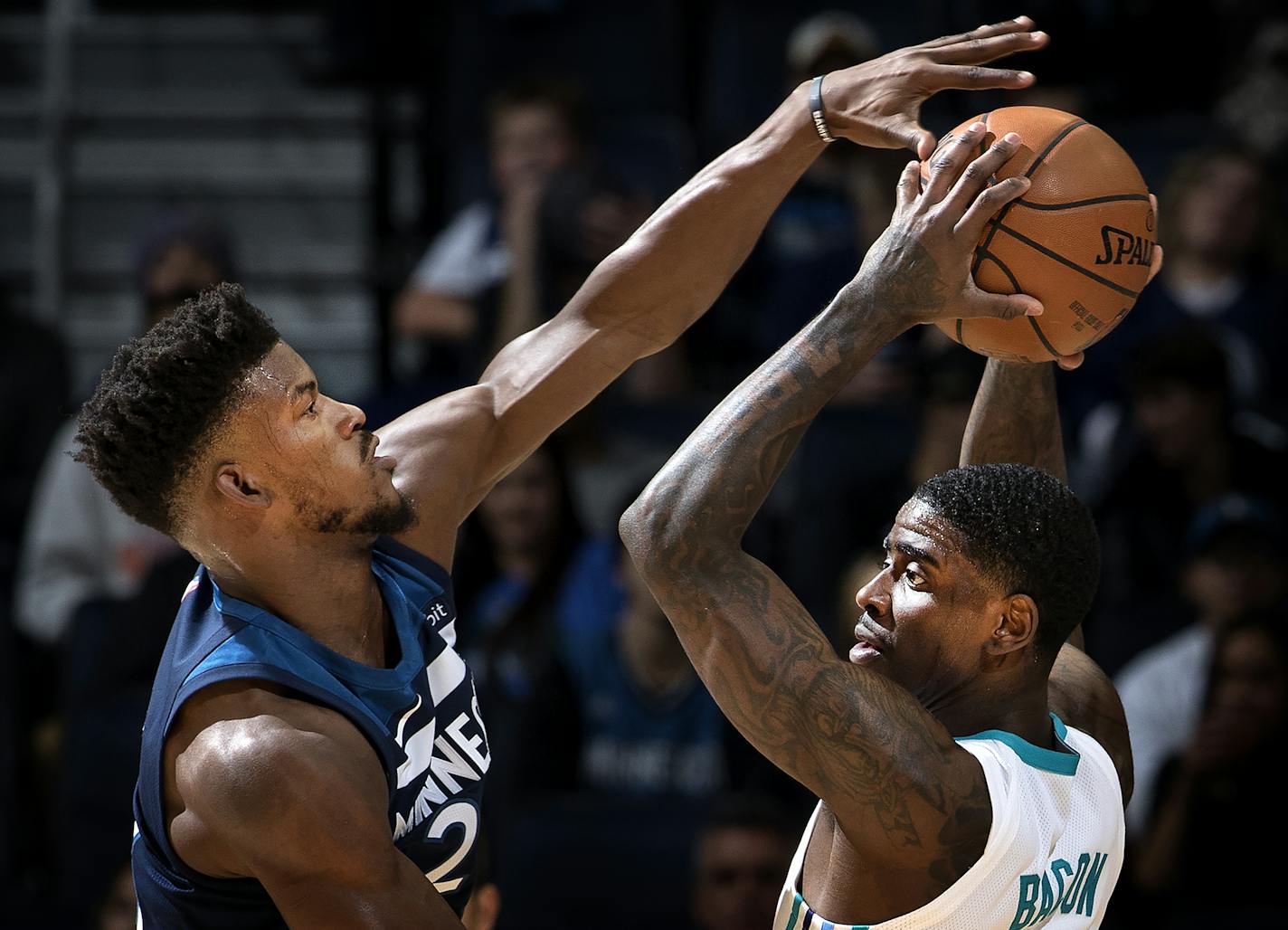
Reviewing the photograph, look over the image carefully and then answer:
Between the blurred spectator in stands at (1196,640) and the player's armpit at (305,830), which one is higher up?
the player's armpit at (305,830)

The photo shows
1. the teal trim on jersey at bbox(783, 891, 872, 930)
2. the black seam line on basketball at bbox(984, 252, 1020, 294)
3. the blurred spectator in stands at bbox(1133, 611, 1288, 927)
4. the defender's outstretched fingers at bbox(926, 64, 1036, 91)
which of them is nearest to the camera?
the teal trim on jersey at bbox(783, 891, 872, 930)

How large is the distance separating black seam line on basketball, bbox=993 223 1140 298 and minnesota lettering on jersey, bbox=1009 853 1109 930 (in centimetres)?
84

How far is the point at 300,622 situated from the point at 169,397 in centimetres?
40

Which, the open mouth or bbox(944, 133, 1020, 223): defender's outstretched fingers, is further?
the open mouth

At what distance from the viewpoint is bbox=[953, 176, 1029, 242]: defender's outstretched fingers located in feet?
8.50

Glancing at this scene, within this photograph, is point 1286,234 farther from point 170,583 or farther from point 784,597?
point 784,597

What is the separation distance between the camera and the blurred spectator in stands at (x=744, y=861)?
496 cm

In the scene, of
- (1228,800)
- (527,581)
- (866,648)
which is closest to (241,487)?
(866,648)

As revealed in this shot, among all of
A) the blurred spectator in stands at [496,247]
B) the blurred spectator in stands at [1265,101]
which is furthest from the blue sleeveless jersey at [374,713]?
the blurred spectator in stands at [1265,101]

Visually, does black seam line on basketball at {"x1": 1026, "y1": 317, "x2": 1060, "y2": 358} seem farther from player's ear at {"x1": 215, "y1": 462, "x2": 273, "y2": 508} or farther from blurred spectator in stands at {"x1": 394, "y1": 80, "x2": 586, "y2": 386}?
blurred spectator in stands at {"x1": 394, "y1": 80, "x2": 586, "y2": 386}

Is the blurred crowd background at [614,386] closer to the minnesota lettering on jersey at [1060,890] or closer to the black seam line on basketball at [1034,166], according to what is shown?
the minnesota lettering on jersey at [1060,890]

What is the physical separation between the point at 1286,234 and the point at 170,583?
390cm

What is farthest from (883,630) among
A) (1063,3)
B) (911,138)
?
(1063,3)

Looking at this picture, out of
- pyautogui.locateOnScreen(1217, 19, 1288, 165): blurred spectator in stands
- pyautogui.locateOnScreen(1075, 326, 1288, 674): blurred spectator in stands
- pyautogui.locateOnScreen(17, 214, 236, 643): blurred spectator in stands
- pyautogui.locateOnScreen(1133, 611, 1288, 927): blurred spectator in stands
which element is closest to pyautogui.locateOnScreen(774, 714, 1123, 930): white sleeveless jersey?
pyautogui.locateOnScreen(1133, 611, 1288, 927): blurred spectator in stands
